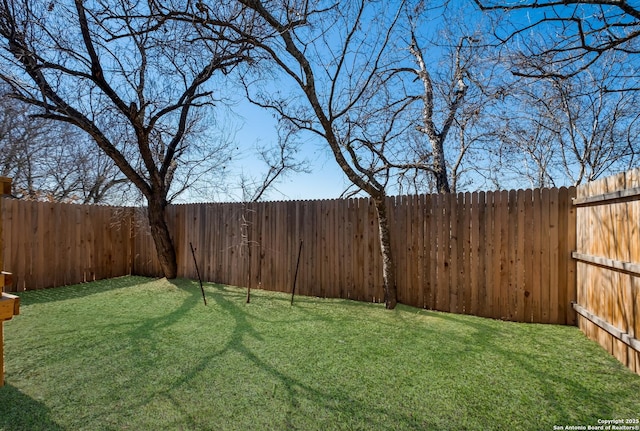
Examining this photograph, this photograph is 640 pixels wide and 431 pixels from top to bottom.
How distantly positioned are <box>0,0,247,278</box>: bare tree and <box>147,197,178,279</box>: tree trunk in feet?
0.06

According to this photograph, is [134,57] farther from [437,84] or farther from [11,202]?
[437,84]

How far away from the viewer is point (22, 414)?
1869 millimetres

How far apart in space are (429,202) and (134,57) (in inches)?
209

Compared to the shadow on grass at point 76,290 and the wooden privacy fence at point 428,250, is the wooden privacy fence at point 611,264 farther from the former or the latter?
the shadow on grass at point 76,290

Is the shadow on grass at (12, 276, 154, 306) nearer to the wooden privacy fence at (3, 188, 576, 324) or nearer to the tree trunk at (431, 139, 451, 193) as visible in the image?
the wooden privacy fence at (3, 188, 576, 324)

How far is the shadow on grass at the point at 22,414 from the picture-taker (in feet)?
5.78

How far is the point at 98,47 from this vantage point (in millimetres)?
4934

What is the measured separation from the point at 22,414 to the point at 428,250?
3977mm

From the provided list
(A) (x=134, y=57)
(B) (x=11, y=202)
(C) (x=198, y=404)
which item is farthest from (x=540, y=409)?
(B) (x=11, y=202)

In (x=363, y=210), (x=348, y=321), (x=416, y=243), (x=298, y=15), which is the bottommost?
(x=348, y=321)

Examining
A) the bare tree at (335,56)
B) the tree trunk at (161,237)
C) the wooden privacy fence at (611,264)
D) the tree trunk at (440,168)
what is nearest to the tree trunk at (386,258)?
the bare tree at (335,56)

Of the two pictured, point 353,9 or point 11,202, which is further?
point 11,202

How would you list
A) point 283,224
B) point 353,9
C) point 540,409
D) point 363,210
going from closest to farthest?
point 540,409, point 353,9, point 363,210, point 283,224

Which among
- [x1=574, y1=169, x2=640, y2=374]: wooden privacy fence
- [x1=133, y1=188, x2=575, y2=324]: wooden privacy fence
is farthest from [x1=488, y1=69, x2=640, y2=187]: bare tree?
[x1=574, y1=169, x2=640, y2=374]: wooden privacy fence
